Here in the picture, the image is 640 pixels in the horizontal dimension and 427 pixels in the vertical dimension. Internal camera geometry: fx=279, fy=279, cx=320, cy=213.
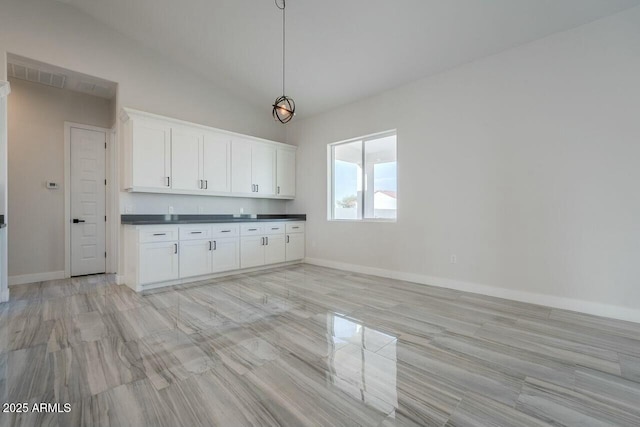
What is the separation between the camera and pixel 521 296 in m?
3.34

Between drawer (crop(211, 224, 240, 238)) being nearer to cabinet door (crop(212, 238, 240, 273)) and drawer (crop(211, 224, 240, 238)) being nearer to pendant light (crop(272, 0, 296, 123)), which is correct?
cabinet door (crop(212, 238, 240, 273))

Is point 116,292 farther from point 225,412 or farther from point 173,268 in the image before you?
point 225,412

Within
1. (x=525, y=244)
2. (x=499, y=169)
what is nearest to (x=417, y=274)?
(x=525, y=244)

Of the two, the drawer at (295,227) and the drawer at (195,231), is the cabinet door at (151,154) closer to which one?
the drawer at (195,231)

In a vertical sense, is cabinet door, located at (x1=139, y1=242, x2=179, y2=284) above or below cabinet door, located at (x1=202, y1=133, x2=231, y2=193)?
below

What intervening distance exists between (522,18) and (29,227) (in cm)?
713

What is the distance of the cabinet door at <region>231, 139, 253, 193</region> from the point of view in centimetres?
512

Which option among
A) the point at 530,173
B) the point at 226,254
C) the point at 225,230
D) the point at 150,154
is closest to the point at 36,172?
the point at 150,154

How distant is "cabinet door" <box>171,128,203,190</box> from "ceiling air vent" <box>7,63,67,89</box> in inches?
67.6

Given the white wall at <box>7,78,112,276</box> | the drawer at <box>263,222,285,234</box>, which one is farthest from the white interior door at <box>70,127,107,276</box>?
the drawer at <box>263,222,285,234</box>

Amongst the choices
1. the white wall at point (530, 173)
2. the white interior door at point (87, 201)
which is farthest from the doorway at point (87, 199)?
the white wall at point (530, 173)

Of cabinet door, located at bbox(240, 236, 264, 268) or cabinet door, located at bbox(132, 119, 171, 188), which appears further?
cabinet door, located at bbox(240, 236, 264, 268)

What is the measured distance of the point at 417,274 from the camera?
4.23 m

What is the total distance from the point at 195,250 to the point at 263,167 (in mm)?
2123
